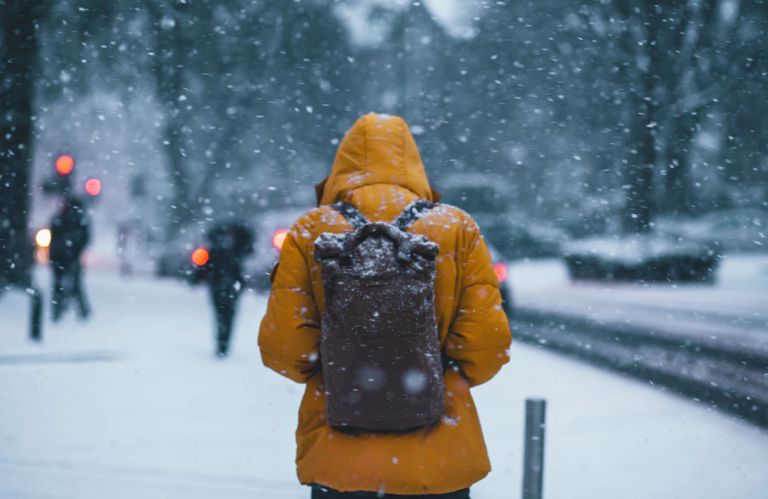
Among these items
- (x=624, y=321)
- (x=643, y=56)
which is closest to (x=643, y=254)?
(x=643, y=56)

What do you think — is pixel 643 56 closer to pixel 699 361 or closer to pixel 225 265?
pixel 699 361

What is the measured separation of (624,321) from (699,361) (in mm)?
4356

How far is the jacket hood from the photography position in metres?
2.54

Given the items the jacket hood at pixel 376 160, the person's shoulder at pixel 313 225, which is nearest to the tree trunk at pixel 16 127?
the jacket hood at pixel 376 160

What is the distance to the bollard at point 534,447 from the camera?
3291mm

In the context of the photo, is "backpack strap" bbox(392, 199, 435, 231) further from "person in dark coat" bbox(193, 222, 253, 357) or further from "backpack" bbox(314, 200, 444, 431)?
"person in dark coat" bbox(193, 222, 253, 357)

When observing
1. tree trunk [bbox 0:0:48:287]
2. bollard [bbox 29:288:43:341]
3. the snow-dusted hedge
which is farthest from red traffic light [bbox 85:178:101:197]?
the snow-dusted hedge

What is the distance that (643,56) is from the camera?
19484 mm

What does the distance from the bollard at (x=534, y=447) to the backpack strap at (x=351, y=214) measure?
122cm

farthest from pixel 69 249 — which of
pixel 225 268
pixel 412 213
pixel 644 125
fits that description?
pixel 644 125

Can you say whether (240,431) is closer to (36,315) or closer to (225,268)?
(225,268)

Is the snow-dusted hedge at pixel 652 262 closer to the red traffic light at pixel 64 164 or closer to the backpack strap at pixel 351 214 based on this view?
the red traffic light at pixel 64 164

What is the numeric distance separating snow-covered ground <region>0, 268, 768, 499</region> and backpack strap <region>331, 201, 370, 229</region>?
2.67 meters

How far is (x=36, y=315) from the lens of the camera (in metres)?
9.88
